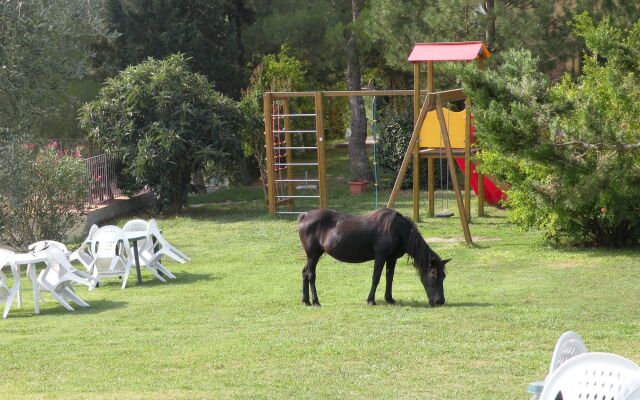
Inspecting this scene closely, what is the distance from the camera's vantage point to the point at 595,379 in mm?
4676

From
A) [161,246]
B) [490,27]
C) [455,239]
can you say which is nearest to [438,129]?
[455,239]

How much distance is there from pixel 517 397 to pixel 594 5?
58.6 feet

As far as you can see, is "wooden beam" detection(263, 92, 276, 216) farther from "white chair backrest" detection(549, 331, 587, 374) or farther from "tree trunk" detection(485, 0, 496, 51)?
"white chair backrest" detection(549, 331, 587, 374)

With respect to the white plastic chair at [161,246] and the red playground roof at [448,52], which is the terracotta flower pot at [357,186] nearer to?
the red playground roof at [448,52]

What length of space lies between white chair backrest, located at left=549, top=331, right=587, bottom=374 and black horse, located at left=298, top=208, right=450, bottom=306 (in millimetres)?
6583

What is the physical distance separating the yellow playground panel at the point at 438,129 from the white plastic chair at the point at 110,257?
8090mm

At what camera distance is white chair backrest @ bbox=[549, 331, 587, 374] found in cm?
530

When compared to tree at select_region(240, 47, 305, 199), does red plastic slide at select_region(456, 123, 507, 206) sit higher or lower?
lower

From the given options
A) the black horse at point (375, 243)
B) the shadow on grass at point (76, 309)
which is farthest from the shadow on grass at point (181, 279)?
the black horse at point (375, 243)

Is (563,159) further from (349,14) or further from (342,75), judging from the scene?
(342,75)

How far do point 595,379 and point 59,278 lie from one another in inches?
375

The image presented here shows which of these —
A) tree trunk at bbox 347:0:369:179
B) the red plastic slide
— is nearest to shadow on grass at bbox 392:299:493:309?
the red plastic slide

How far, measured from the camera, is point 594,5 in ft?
79.0

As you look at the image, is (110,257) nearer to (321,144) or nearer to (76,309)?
(76,309)
